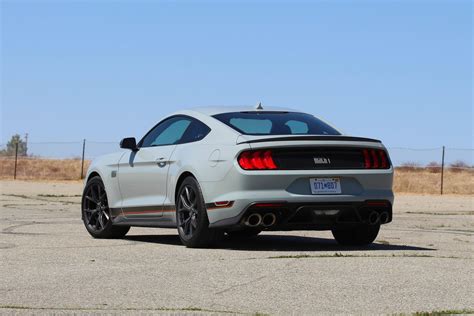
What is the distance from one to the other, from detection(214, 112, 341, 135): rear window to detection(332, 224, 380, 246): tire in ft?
3.55

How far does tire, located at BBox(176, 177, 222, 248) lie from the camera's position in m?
10.3

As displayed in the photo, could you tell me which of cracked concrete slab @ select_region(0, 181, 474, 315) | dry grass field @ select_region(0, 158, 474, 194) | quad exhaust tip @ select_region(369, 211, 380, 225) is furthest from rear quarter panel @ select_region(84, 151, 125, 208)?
dry grass field @ select_region(0, 158, 474, 194)

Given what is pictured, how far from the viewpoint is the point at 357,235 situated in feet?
36.7

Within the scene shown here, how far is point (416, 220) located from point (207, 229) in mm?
7958

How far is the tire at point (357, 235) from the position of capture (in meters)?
11.0

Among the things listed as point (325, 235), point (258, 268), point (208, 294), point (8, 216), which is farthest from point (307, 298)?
point (8, 216)

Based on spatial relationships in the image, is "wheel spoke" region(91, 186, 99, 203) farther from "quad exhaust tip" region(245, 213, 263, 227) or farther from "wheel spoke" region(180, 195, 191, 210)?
"quad exhaust tip" region(245, 213, 263, 227)

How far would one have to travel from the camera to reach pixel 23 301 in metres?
6.68

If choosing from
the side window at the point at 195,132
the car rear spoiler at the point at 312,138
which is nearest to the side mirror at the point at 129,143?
the side window at the point at 195,132

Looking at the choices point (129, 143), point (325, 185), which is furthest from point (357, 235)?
point (129, 143)

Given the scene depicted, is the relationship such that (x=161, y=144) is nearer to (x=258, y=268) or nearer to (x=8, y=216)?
(x=258, y=268)

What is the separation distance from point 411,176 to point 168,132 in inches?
1291

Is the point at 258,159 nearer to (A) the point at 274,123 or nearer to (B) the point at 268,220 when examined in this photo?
(B) the point at 268,220

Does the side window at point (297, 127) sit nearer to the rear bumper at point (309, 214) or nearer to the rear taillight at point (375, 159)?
the rear taillight at point (375, 159)
